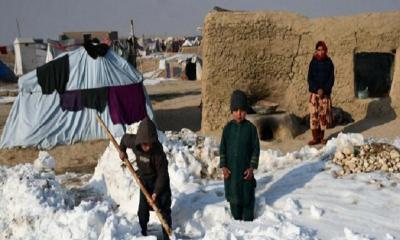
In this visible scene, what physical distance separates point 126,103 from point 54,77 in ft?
5.00

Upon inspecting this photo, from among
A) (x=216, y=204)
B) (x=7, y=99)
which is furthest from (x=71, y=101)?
→ (x=7, y=99)

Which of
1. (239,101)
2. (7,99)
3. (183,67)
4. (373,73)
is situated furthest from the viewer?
(183,67)

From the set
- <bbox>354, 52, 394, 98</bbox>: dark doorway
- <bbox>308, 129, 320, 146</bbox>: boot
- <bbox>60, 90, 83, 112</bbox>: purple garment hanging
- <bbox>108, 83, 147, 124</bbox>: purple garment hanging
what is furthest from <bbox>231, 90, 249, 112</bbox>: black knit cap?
<bbox>354, 52, 394, 98</bbox>: dark doorway

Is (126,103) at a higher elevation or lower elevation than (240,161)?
lower

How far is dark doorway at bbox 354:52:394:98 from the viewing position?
1080cm

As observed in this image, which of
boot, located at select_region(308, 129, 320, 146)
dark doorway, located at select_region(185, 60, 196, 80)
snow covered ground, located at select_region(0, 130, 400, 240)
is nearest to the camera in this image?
snow covered ground, located at select_region(0, 130, 400, 240)

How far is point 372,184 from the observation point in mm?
4805

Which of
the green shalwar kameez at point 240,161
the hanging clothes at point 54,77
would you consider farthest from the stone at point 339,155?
the hanging clothes at point 54,77

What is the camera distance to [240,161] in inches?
169

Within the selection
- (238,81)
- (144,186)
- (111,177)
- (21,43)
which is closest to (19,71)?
(21,43)

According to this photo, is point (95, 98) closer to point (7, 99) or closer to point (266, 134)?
point (266, 134)

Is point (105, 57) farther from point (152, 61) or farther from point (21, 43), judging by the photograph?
point (152, 61)

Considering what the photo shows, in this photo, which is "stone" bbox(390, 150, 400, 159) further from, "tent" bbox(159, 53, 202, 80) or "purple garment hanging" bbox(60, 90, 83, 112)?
"tent" bbox(159, 53, 202, 80)

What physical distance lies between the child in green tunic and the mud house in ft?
17.6
